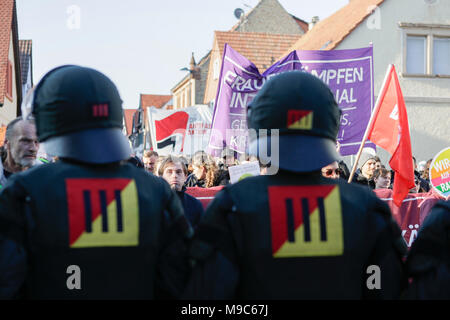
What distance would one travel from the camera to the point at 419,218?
746cm

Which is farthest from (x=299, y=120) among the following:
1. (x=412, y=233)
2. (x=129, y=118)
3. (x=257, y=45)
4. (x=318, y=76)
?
(x=129, y=118)

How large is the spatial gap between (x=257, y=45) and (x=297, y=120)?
30.5 meters

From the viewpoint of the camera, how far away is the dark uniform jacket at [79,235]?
2.06 m

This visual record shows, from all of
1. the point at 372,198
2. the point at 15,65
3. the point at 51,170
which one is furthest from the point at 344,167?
the point at 15,65

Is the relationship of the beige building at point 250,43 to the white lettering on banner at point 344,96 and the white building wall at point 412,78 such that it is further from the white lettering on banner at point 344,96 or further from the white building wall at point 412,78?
the white lettering on banner at point 344,96

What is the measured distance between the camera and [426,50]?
68.2 ft

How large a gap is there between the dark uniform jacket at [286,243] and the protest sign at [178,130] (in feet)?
33.3

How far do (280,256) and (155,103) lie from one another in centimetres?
7899

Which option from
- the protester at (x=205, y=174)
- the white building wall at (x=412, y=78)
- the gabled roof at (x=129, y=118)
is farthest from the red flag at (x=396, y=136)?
the gabled roof at (x=129, y=118)

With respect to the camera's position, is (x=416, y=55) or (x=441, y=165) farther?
(x=416, y=55)

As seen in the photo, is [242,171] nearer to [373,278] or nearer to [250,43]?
[373,278]

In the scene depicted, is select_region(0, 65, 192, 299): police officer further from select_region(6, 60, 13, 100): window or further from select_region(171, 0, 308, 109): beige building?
select_region(171, 0, 308, 109): beige building

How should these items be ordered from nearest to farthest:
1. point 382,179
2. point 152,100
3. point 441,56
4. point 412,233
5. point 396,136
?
point 396,136 → point 412,233 → point 382,179 → point 441,56 → point 152,100
